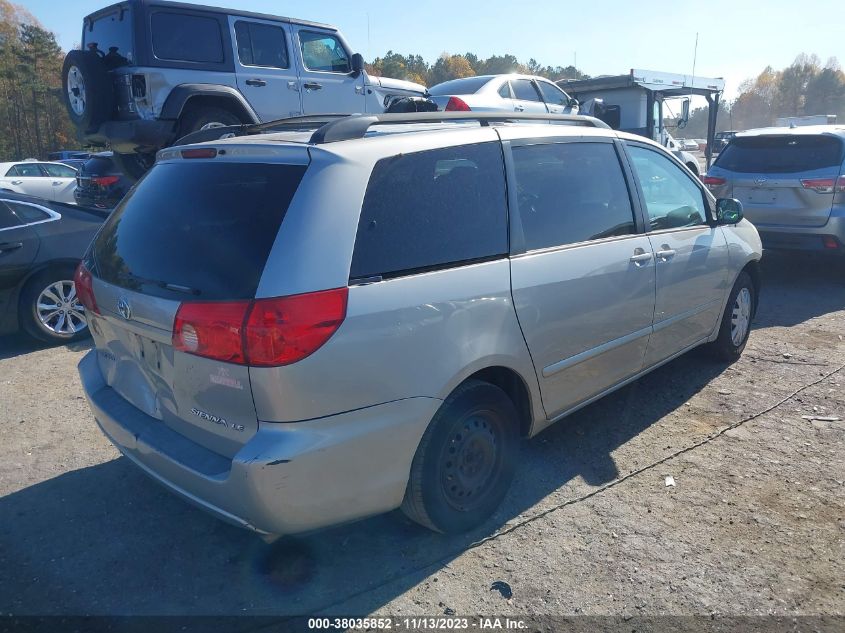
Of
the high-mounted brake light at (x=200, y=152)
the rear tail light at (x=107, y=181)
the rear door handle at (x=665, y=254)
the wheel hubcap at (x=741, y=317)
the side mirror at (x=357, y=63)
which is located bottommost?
the wheel hubcap at (x=741, y=317)

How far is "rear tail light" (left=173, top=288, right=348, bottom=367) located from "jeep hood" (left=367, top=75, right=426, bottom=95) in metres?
7.79

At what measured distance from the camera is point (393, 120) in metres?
3.07

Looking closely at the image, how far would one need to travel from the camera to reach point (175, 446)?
269cm

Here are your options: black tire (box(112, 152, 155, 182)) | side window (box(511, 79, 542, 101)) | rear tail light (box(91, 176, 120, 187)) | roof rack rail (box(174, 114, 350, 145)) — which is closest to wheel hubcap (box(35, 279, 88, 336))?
black tire (box(112, 152, 155, 182))

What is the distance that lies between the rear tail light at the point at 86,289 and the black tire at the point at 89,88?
4.96m

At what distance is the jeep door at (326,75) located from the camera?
879 cm

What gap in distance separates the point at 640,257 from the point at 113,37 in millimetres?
6695

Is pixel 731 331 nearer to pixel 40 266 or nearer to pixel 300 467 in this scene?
pixel 300 467

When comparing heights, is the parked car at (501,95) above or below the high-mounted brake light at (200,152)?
above

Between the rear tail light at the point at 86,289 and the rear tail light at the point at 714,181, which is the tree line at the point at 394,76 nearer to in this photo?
the rear tail light at the point at 714,181

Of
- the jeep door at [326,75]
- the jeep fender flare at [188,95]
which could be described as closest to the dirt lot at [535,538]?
the jeep fender flare at [188,95]

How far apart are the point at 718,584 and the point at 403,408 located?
1.52m

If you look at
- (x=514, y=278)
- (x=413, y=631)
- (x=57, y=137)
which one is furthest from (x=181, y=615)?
(x=57, y=137)

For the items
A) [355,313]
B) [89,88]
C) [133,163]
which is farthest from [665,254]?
[133,163]
